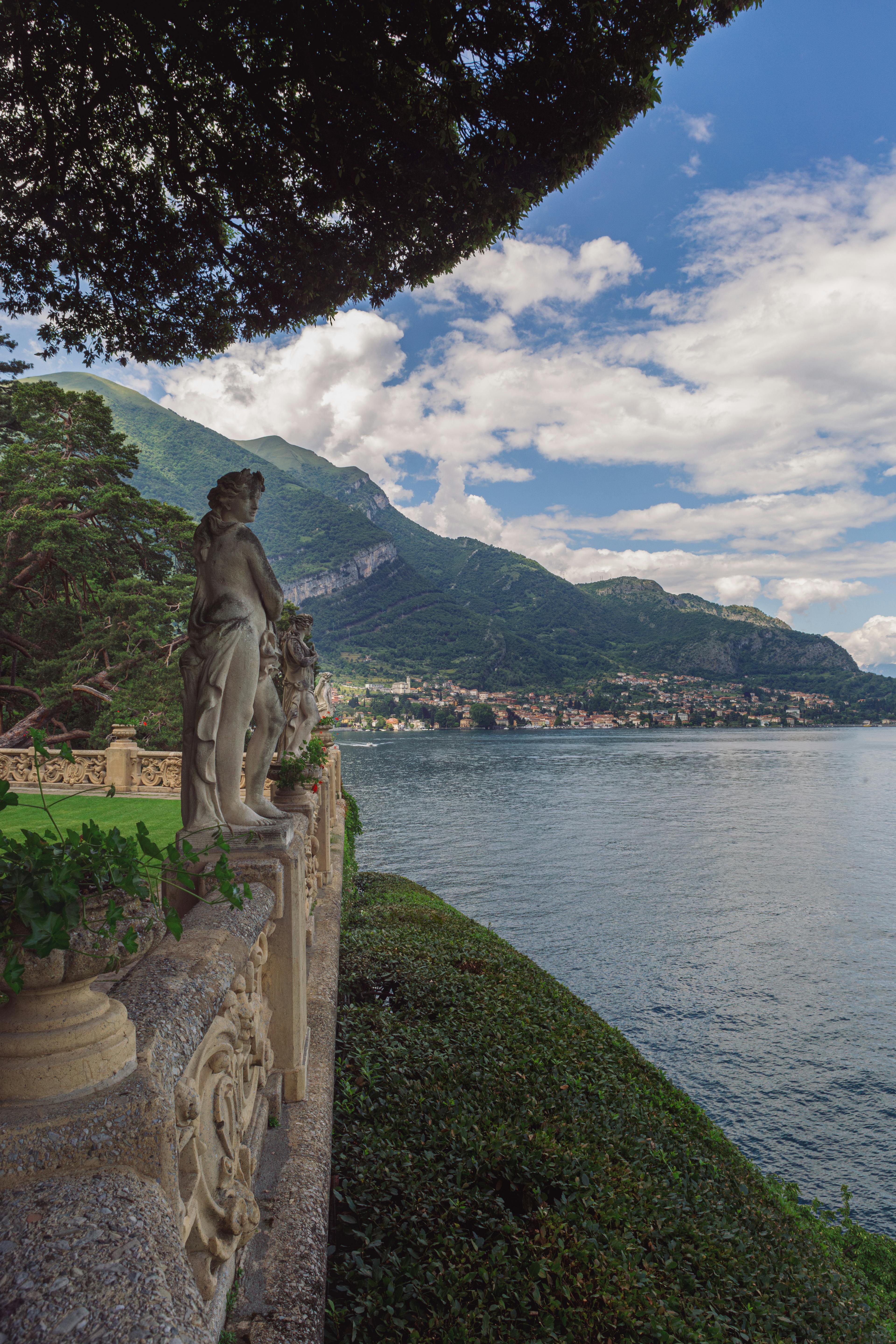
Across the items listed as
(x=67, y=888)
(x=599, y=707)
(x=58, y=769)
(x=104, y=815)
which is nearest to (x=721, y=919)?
(x=104, y=815)

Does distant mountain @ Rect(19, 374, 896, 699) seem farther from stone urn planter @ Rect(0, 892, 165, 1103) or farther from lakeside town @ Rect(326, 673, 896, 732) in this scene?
stone urn planter @ Rect(0, 892, 165, 1103)

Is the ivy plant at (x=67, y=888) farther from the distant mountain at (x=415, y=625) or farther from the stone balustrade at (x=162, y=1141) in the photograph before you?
the distant mountain at (x=415, y=625)

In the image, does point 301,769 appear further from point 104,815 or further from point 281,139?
point 104,815

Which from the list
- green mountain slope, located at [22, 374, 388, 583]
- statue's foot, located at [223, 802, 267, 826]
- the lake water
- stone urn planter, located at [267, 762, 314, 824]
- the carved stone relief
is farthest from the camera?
green mountain slope, located at [22, 374, 388, 583]

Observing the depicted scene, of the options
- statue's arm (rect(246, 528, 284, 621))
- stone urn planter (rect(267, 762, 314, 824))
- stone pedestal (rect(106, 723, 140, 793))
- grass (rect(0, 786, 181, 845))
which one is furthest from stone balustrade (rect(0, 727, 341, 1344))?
stone pedestal (rect(106, 723, 140, 793))

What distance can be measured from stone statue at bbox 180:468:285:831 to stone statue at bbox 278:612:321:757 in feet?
17.6

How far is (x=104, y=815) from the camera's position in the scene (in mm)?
12375

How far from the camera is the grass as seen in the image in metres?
10.9

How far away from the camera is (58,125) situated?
5254mm

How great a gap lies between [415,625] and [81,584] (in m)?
143

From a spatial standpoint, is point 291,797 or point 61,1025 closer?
point 61,1025

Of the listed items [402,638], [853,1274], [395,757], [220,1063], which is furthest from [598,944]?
[402,638]

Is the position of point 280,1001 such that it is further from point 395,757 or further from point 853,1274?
point 395,757

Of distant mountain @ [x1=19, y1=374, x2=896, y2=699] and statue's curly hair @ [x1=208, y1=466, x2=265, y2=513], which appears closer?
statue's curly hair @ [x1=208, y1=466, x2=265, y2=513]
